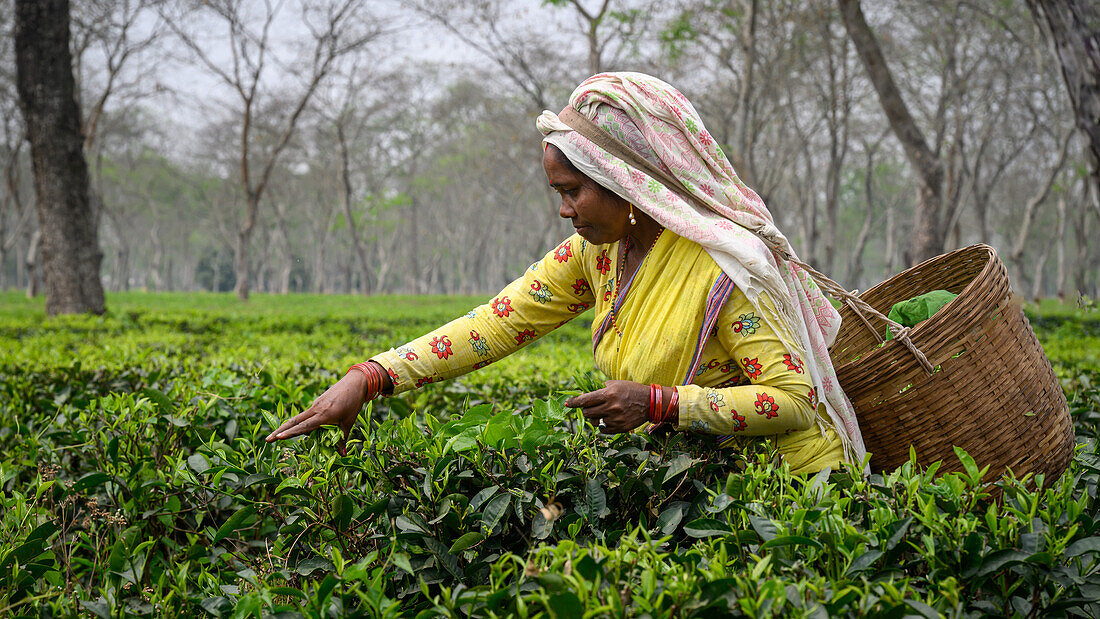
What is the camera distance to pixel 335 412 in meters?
1.71

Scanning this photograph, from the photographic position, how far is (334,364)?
352 centimetres

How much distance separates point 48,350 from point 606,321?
359 cm

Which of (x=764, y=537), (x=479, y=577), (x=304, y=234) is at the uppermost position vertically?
(x=304, y=234)

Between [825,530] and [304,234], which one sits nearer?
[825,530]

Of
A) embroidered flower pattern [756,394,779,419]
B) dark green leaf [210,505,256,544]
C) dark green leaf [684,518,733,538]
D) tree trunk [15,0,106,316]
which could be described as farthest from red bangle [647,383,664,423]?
tree trunk [15,0,106,316]

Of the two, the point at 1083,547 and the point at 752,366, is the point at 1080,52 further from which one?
the point at 1083,547

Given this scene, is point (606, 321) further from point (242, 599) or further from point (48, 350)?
point (48, 350)

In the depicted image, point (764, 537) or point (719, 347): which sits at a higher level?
point (719, 347)

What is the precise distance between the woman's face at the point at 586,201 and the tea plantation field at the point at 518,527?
43 centimetres

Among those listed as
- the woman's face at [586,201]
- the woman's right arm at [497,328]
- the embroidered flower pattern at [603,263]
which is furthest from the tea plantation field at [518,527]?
the woman's face at [586,201]

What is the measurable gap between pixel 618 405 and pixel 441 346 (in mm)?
665

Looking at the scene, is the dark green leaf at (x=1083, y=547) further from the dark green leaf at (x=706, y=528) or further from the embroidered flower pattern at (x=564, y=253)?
the embroidered flower pattern at (x=564, y=253)

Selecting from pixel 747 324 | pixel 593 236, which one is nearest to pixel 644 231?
pixel 593 236

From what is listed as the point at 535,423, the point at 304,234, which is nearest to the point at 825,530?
the point at 535,423
